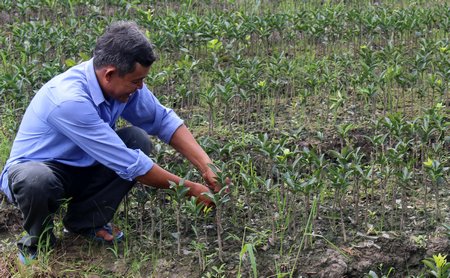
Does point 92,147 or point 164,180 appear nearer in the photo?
point 92,147

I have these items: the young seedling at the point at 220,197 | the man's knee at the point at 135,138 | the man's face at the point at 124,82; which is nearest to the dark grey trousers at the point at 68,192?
the man's knee at the point at 135,138

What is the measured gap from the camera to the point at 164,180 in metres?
3.65

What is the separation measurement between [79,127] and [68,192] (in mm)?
507

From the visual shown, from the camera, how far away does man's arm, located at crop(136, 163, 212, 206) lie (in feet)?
11.9

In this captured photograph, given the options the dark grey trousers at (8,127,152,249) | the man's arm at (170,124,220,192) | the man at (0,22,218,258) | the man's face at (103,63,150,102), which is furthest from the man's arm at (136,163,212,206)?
the man's face at (103,63,150,102)

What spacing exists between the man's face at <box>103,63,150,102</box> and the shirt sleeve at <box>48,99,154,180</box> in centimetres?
16

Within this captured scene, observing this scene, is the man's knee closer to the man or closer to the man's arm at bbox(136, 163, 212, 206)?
the man

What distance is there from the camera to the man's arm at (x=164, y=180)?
362cm

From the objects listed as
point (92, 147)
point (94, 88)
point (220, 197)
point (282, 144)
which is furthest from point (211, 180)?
point (94, 88)

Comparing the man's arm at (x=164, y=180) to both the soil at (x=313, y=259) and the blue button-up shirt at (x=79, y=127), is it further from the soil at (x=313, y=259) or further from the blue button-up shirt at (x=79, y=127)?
the soil at (x=313, y=259)

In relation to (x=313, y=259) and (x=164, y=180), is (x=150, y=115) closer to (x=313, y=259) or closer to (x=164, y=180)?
(x=164, y=180)

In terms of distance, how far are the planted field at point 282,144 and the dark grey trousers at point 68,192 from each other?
14 centimetres

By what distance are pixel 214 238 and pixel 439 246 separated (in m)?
1.17

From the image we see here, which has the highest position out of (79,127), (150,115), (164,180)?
(79,127)
